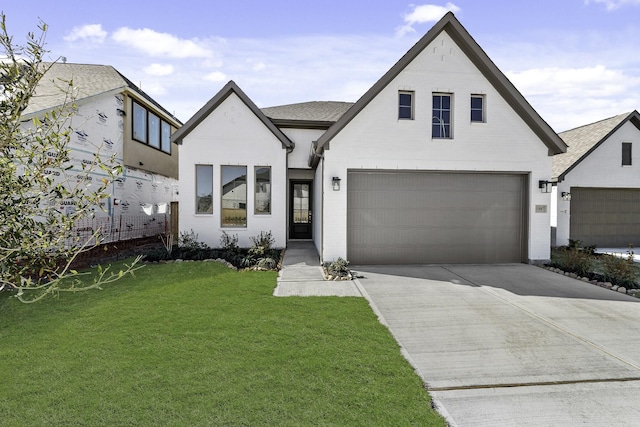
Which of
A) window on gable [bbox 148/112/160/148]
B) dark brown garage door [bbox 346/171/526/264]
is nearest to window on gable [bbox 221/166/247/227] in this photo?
dark brown garage door [bbox 346/171/526/264]

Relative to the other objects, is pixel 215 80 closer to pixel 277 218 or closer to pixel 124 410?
pixel 277 218

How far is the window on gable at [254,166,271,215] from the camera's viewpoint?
37.6 feet

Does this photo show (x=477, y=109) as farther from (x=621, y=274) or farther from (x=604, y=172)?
(x=604, y=172)

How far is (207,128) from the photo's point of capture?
1111 centimetres

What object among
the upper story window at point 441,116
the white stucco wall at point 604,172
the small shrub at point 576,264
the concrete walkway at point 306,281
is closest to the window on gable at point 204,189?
the concrete walkway at point 306,281

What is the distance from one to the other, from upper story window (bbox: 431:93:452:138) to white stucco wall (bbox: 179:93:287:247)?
511 centimetres

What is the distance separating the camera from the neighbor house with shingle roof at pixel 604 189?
13086mm

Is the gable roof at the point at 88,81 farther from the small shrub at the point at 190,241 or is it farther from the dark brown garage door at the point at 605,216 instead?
the dark brown garage door at the point at 605,216

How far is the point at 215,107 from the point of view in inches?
437

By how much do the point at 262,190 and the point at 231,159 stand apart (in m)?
1.51

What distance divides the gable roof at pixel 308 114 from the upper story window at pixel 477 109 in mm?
5234

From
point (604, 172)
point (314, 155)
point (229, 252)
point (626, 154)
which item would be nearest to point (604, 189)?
point (604, 172)

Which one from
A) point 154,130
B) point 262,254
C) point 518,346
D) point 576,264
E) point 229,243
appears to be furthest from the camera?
point 154,130

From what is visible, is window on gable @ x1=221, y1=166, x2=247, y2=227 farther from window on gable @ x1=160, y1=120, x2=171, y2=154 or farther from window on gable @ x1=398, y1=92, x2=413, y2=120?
window on gable @ x1=160, y1=120, x2=171, y2=154
